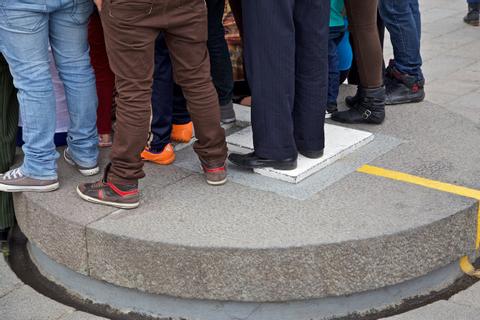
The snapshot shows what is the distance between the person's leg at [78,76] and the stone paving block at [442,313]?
1549 millimetres

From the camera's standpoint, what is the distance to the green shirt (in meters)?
4.40

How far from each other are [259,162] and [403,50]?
142cm

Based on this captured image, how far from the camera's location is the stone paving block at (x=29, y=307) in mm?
3320

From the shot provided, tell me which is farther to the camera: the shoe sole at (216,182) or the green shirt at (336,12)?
the green shirt at (336,12)

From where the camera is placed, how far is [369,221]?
3.29m

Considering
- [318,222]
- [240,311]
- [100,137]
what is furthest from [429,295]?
[100,137]

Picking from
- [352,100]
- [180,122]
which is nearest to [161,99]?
[180,122]

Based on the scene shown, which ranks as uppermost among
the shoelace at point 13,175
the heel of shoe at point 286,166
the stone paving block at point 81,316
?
the shoelace at point 13,175

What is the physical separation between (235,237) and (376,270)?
557mm

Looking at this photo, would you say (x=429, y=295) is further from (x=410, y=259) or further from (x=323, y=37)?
(x=323, y=37)

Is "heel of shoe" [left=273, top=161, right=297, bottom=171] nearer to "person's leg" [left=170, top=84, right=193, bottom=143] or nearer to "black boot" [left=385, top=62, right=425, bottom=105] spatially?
"person's leg" [left=170, top=84, right=193, bottom=143]

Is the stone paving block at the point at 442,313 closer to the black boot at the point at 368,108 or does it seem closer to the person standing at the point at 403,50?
the black boot at the point at 368,108

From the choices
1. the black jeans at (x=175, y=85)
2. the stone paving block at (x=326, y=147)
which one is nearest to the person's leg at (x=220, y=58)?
the black jeans at (x=175, y=85)

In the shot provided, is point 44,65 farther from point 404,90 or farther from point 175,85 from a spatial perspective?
point 404,90
